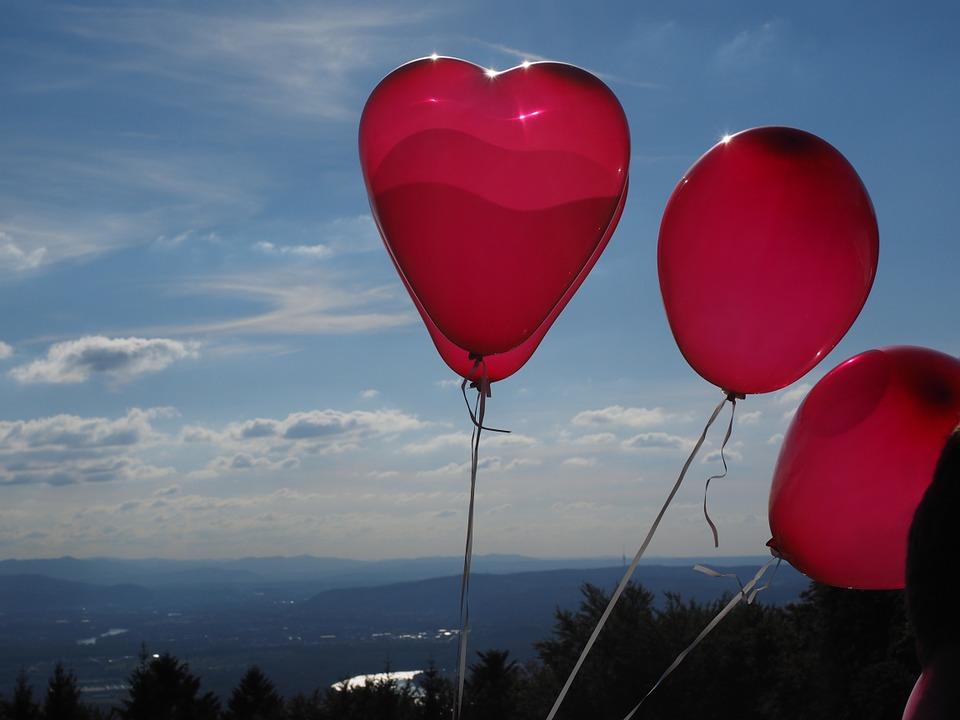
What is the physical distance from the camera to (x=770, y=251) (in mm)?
4250

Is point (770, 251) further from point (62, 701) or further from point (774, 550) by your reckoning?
point (62, 701)

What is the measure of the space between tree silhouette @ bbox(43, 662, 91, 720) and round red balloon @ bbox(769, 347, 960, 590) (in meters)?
30.7

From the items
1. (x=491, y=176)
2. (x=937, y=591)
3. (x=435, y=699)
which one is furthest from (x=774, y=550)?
(x=435, y=699)

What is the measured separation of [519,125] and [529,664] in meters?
34.0

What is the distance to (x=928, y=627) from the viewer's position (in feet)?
4.66

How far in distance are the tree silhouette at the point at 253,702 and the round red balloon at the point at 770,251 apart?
35.3m

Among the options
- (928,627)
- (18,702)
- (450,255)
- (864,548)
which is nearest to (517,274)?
(450,255)

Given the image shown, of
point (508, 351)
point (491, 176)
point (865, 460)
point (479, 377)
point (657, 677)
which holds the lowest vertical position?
point (657, 677)

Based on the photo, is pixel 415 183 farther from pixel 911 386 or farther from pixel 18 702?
pixel 18 702

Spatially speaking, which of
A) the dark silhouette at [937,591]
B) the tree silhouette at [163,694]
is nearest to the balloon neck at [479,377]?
the dark silhouette at [937,591]

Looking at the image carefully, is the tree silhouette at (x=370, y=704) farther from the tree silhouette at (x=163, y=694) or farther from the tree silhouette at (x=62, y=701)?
the tree silhouette at (x=62, y=701)

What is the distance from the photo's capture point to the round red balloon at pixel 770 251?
423 centimetres

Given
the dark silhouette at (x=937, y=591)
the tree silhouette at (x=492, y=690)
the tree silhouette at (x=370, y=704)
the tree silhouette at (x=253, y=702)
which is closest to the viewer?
the dark silhouette at (x=937, y=591)

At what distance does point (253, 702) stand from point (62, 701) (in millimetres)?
8359
